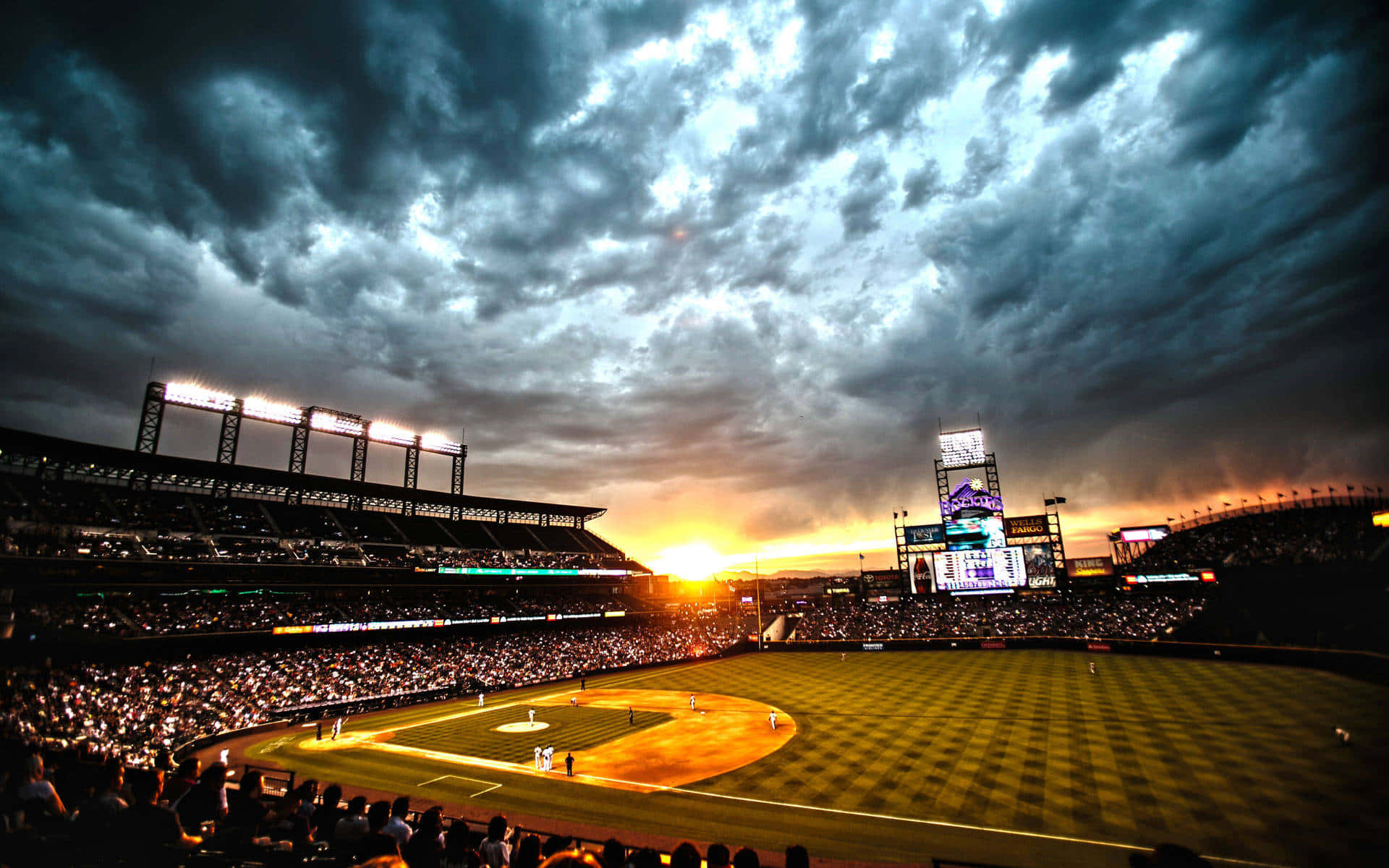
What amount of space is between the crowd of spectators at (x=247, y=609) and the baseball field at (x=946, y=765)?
12.1 m

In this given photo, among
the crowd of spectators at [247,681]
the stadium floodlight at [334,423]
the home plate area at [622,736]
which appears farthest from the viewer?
the stadium floodlight at [334,423]

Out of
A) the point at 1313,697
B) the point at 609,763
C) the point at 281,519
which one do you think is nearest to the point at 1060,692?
the point at 1313,697

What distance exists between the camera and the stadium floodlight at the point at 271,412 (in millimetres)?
55125

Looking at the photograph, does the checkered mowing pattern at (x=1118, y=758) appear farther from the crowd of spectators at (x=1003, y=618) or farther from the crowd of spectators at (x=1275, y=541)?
the crowd of spectators at (x=1275, y=541)

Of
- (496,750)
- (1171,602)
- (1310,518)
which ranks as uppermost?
(1310,518)

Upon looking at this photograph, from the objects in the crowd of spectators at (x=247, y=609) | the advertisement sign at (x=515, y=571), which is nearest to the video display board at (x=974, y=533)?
the advertisement sign at (x=515, y=571)

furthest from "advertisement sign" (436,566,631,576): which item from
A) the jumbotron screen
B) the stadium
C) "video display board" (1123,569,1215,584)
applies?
"video display board" (1123,569,1215,584)

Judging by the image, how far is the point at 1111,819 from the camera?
1805 cm

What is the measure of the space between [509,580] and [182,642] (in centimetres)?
3017

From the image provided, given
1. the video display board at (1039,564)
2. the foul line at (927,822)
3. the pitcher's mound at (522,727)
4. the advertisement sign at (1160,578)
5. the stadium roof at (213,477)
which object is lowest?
the pitcher's mound at (522,727)

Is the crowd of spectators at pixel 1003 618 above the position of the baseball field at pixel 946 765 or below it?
above

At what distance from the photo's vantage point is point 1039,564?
64.8m

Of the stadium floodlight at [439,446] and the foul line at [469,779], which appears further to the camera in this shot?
the stadium floodlight at [439,446]

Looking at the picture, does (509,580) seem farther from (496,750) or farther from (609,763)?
(609,763)
